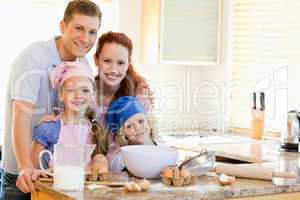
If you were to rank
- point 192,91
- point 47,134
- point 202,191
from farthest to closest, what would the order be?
1. point 192,91
2. point 47,134
3. point 202,191

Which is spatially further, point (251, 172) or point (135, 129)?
point (135, 129)

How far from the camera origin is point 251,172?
8.21ft

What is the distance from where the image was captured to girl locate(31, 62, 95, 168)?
2641 millimetres

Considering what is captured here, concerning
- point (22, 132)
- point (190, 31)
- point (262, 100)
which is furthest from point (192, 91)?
point (22, 132)

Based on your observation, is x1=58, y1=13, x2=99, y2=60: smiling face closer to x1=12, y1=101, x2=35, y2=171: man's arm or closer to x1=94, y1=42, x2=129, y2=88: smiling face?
x1=94, y1=42, x2=129, y2=88: smiling face

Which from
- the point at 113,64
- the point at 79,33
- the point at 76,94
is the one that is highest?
the point at 79,33

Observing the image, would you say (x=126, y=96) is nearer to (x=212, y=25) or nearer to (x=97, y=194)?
(x=97, y=194)

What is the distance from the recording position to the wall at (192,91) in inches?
199

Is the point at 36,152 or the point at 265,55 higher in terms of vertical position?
the point at 265,55

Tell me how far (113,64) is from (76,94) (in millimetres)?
329

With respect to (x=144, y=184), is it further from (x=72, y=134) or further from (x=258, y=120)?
(x=258, y=120)

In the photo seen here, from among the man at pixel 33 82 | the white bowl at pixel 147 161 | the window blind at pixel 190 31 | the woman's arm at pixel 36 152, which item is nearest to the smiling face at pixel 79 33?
the man at pixel 33 82

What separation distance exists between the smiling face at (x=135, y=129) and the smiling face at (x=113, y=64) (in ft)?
0.81

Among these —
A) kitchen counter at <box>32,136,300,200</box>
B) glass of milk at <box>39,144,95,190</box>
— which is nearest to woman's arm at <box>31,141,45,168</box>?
kitchen counter at <box>32,136,300,200</box>
